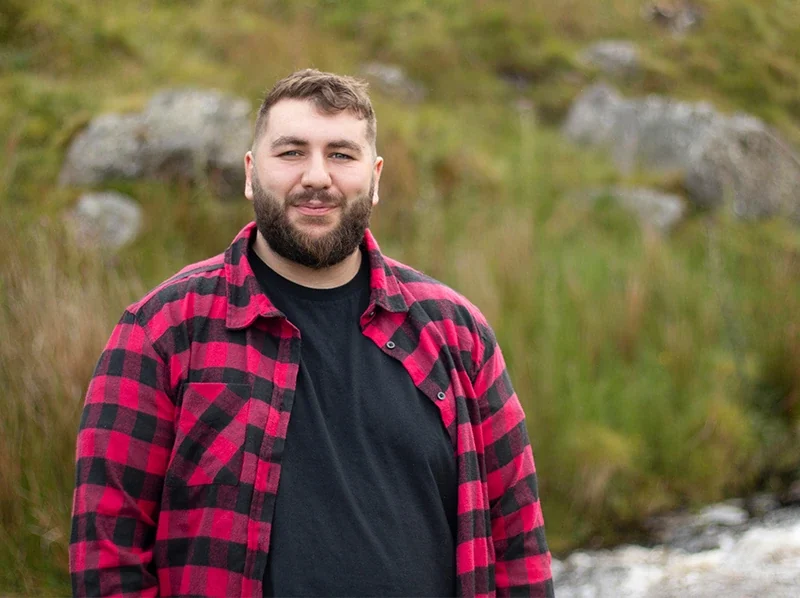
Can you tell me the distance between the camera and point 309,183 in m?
2.03

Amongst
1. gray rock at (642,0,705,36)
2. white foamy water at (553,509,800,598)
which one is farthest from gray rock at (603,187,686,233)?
gray rock at (642,0,705,36)

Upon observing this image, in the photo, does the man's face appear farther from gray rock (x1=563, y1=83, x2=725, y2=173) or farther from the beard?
gray rock (x1=563, y1=83, x2=725, y2=173)

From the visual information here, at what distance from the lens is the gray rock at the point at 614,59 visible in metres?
12.6

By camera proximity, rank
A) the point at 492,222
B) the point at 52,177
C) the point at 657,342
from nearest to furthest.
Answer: the point at 657,342 < the point at 52,177 < the point at 492,222

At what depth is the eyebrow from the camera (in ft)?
6.75

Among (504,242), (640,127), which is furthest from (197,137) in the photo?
(640,127)

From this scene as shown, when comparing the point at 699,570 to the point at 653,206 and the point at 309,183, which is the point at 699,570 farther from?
the point at 653,206

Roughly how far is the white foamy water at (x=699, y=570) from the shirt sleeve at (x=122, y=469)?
3139 mm

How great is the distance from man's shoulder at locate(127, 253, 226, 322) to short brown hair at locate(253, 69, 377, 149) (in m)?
0.35

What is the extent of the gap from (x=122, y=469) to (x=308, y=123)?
0.91m

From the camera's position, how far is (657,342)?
586 cm

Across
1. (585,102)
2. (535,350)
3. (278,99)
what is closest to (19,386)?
(278,99)

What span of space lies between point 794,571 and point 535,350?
1.91 meters

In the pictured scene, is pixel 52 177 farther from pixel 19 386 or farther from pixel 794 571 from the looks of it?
pixel 794 571
